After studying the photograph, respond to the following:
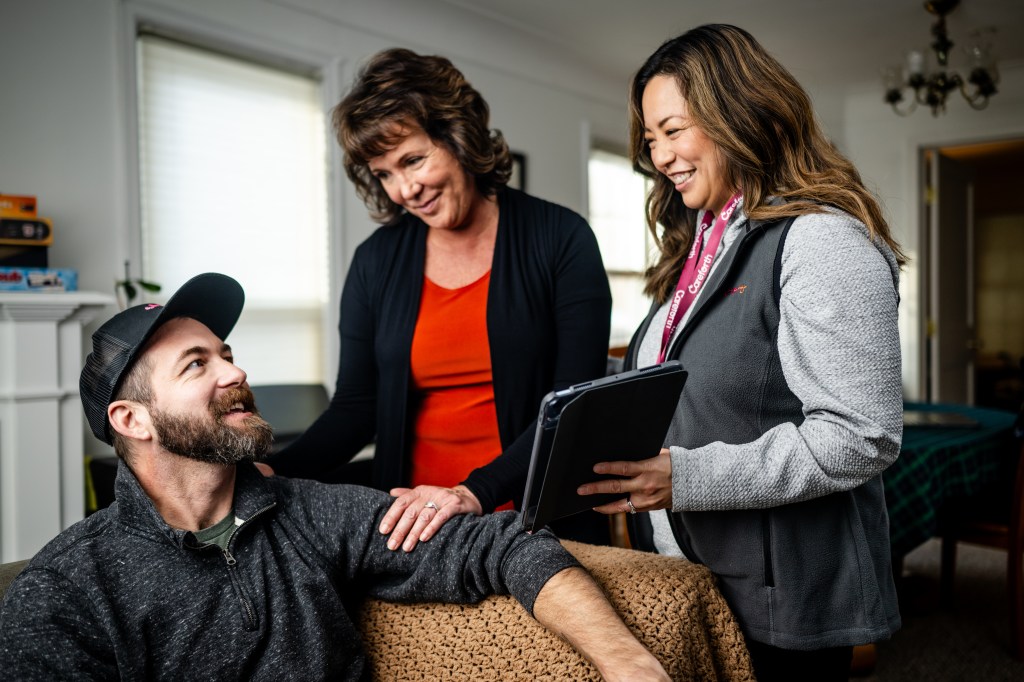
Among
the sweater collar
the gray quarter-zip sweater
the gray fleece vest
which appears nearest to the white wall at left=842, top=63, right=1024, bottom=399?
the gray fleece vest

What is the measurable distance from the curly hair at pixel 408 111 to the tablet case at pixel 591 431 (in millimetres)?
756

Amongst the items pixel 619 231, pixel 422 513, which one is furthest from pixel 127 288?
pixel 619 231

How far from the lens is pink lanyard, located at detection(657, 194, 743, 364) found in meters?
1.26

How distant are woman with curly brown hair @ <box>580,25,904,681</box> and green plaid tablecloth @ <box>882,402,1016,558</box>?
1771 millimetres

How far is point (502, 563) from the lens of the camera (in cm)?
133

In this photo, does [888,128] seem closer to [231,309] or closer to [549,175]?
[549,175]

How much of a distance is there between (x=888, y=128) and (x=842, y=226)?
6269mm

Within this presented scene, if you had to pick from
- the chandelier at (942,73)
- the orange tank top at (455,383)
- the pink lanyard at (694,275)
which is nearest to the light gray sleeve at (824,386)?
the pink lanyard at (694,275)

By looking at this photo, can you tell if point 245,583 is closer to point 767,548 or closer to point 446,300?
point 446,300

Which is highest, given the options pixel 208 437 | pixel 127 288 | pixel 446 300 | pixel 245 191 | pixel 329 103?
pixel 329 103

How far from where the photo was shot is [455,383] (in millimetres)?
1652

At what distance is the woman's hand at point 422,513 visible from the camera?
139 centimetres

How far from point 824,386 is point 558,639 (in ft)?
1.79

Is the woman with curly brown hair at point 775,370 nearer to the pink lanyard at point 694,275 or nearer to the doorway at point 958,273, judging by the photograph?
the pink lanyard at point 694,275
